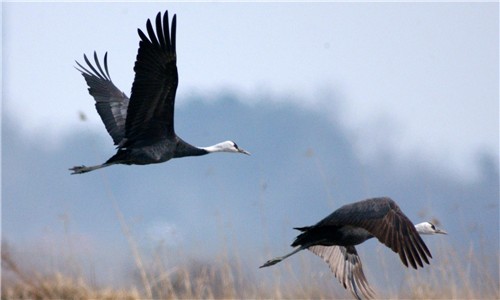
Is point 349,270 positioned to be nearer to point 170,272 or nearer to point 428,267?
point 428,267

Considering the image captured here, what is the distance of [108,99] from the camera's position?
338 inches

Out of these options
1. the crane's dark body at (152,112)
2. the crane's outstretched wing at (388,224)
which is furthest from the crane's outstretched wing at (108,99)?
the crane's outstretched wing at (388,224)

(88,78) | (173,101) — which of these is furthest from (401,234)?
(88,78)

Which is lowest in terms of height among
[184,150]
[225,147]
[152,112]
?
[225,147]

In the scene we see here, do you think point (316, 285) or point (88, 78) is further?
point (88, 78)

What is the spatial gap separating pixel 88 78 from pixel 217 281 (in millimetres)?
2326

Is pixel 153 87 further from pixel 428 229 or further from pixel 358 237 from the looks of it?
pixel 428 229

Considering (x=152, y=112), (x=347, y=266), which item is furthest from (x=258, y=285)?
(x=152, y=112)

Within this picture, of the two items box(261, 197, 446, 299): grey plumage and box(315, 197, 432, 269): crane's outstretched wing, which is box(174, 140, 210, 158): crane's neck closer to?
box(261, 197, 446, 299): grey plumage

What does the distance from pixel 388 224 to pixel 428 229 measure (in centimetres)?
148

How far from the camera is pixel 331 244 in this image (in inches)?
278

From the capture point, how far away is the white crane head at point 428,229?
794 cm

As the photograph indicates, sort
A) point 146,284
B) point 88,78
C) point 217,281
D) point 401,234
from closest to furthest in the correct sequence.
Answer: point 401,234 < point 146,284 < point 217,281 < point 88,78

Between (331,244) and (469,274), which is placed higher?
(331,244)
